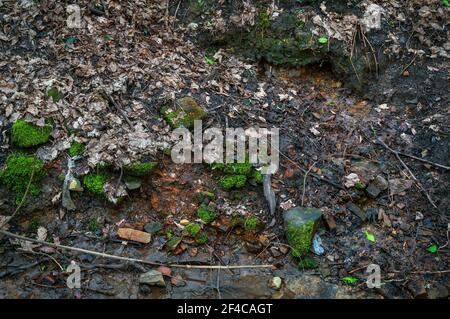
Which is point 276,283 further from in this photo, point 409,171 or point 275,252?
point 409,171

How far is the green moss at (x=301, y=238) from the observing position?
4160 mm

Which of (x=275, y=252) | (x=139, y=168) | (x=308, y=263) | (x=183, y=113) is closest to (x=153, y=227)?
(x=139, y=168)

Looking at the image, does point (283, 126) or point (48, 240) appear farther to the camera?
point (283, 126)

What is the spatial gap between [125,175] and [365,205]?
2.81 metres

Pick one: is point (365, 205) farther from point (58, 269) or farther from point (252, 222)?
point (58, 269)

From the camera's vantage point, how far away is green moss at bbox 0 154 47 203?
431cm

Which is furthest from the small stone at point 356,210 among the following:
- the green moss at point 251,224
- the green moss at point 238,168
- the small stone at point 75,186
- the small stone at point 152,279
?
the small stone at point 75,186

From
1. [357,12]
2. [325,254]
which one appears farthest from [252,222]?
[357,12]

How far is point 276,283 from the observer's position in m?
3.99

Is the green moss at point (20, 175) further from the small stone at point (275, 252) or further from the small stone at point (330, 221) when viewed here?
the small stone at point (330, 221)

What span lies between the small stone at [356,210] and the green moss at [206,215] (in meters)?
1.56

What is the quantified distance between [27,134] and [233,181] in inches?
96.2

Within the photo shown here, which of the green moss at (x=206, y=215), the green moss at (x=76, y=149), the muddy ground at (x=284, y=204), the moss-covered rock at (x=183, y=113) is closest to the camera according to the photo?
the muddy ground at (x=284, y=204)
